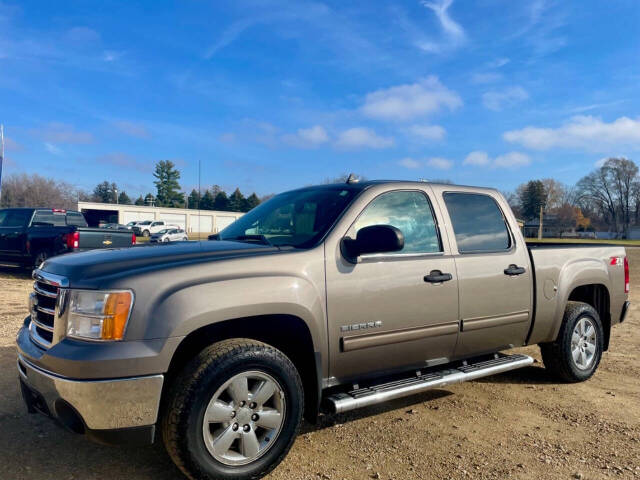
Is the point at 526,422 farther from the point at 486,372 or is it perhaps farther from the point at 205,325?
the point at 205,325

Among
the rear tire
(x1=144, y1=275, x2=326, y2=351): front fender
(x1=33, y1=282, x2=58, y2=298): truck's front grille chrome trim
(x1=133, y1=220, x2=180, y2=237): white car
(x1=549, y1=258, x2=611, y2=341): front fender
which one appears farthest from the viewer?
(x1=133, y1=220, x2=180, y2=237): white car

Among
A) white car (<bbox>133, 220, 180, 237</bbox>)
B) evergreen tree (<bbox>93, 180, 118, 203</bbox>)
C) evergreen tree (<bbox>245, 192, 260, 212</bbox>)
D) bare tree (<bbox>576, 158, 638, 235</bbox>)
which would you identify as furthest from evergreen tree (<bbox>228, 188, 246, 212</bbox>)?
bare tree (<bbox>576, 158, 638, 235</bbox>)

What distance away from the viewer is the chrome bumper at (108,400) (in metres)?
2.54

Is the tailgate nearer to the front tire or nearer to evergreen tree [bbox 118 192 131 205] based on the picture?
the front tire

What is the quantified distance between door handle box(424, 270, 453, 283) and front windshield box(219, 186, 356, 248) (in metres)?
0.83

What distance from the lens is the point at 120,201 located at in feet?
396

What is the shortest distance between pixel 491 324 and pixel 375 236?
5.12 ft

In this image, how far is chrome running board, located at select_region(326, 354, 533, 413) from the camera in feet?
10.7

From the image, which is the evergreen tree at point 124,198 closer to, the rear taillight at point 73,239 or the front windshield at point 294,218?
the rear taillight at point 73,239

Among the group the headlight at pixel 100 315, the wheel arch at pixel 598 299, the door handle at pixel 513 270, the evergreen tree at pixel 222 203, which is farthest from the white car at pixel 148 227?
the headlight at pixel 100 315

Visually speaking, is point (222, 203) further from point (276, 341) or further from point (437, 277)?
point (276, 341)

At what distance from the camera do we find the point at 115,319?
2.61m

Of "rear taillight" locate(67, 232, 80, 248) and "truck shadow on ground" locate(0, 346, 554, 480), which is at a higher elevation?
"rear taillight" locate(67, 232, 80, 248)

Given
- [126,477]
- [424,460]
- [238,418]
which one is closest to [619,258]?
[424,460]
